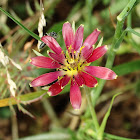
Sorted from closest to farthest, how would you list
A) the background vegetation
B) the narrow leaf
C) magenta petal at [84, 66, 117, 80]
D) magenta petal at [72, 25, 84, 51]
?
magenta petal at [84, 66, 117, 80], magenta petal at [72, 25, 84, 51], the narrow leaf, the background vegetation

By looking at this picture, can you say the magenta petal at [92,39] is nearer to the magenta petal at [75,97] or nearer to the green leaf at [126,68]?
the magenta petal at [75,97]

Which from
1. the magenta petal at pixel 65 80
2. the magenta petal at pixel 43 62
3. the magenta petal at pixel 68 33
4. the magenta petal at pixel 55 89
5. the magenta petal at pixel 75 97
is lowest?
the magenta petal at pixel 75 97

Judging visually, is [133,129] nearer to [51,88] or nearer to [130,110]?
[130,110]

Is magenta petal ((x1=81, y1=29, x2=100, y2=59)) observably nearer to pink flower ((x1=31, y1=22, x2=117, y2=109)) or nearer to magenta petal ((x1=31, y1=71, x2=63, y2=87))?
pink flower ((x1=31, y1=22, x2=117, y2=109))

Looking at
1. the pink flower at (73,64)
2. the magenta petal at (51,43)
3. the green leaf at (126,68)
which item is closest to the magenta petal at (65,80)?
the pink flower at (73,64)

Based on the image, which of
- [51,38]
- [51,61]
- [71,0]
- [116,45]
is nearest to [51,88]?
[51,61]

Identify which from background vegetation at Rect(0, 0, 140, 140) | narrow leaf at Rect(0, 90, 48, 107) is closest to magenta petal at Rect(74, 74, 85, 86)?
narrow leaf at Rect(0, 90, 48, 107)
